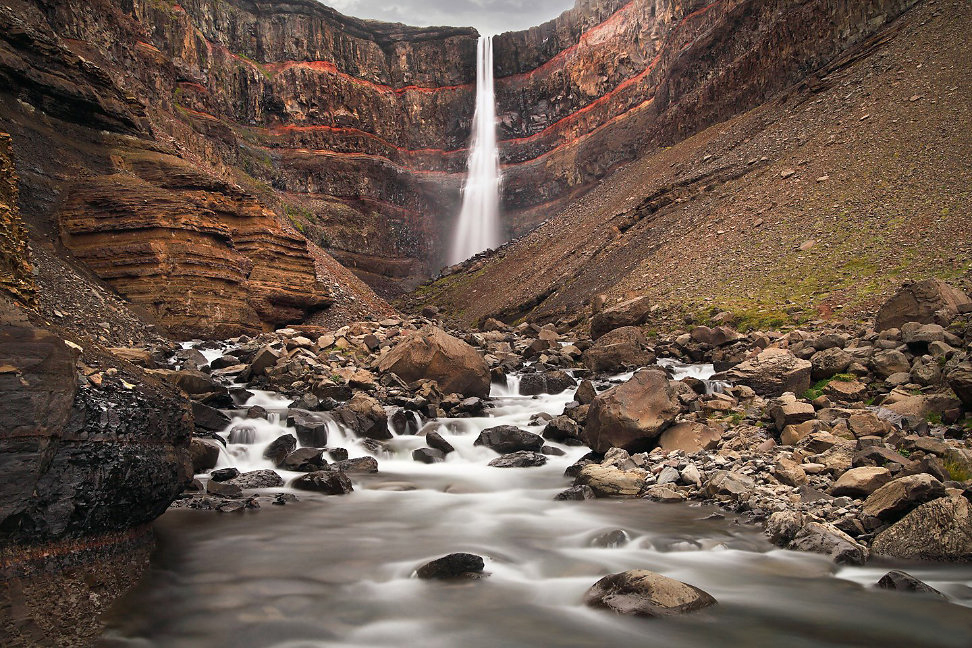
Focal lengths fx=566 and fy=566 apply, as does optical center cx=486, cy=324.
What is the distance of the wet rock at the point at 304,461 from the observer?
33.3 ft

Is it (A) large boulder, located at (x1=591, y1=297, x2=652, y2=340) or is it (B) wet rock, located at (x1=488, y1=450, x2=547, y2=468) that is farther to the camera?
(A) large boulder, located at (x1=591, y1=297, x2=652, y2=340)

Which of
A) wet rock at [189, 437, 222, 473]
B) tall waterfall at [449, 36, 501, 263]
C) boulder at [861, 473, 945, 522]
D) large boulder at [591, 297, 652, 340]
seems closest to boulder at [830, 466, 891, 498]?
boulder at [861, 473, 945, 522]

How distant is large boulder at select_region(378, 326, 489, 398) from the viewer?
49.6 feet

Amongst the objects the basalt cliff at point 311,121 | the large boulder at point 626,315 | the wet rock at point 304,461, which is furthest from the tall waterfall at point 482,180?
the wet rock at point 304,461

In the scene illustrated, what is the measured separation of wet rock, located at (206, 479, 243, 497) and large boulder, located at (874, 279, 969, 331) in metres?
13.6

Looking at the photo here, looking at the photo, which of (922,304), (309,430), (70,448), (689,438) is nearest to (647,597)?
(70,448)

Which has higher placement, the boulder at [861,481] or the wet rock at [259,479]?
the boulder at [861,481]

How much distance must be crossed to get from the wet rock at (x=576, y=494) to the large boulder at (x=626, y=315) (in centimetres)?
1331

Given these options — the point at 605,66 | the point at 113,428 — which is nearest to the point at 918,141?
the point at 113,428

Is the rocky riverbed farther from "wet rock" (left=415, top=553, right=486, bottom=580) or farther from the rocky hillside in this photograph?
the rocky hillside

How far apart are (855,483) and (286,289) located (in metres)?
20.7

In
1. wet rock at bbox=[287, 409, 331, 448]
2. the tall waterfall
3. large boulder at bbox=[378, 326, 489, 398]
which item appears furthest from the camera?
the tall waterfall

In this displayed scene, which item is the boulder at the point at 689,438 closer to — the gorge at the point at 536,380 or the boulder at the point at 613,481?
the gorge at the point at 536,380

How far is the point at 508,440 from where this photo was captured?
11828mm
